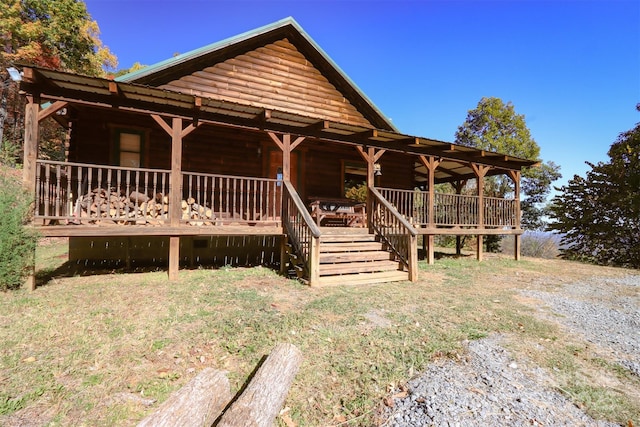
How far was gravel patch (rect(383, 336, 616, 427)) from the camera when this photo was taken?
2.63 m

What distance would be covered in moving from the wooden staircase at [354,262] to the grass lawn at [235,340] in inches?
19.3

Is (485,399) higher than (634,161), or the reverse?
(634,161)

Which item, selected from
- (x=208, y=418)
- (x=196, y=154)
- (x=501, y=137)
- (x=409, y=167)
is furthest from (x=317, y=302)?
(x=501, y=137)

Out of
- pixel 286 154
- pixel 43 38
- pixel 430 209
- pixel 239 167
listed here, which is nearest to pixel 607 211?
pixel 430 209

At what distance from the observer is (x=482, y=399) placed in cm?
289

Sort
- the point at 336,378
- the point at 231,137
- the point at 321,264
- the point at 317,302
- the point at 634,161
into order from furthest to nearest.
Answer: the point at 634,161
the point at 231,137
the point at 321,264
the point at 317,302
the point at 336,378

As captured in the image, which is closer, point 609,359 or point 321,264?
point 609,359

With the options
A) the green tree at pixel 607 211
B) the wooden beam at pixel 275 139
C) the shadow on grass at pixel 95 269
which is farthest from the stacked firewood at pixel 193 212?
the green tree at pixel 607 211

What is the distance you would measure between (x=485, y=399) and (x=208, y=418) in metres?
2.41

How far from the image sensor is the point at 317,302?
18.0ft

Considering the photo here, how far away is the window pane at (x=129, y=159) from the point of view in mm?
8844

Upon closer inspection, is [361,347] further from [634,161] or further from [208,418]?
[634,161]

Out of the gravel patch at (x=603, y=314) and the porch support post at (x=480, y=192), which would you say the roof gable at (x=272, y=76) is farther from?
the gravel patch at (x=603, y=314)

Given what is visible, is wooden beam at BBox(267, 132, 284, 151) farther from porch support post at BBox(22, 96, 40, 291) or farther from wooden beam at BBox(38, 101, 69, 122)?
porch support post at BBox(22, 96, 40, 291)
